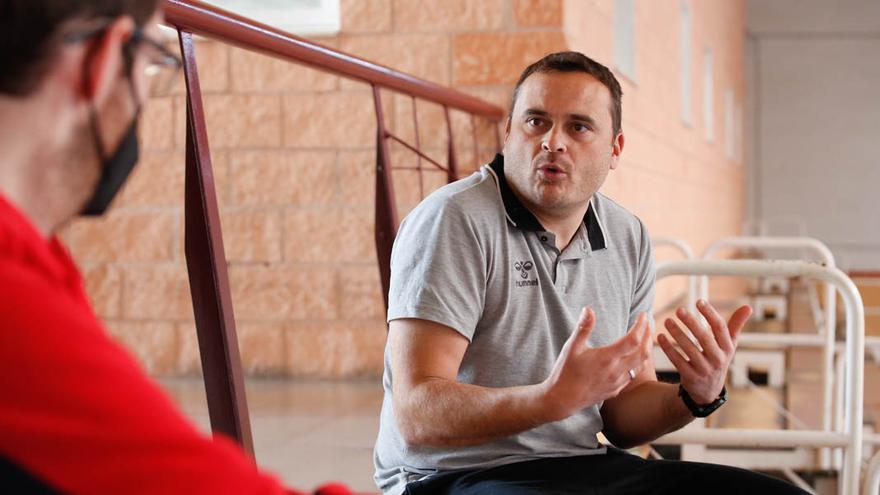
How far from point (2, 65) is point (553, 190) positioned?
1.24m

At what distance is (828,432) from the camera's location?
2.46 metres

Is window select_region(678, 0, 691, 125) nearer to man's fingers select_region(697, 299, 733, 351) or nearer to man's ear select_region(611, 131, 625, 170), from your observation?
man's ear select_region(611, 131, 625, 170)

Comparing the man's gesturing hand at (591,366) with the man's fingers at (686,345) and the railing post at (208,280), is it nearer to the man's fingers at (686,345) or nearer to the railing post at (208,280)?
the man's fingers at (686,345)

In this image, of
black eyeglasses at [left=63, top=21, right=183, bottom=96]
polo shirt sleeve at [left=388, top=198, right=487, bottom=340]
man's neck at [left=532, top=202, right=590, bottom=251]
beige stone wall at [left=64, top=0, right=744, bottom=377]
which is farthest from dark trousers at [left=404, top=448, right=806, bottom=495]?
beige stone wall at [left=64, top=0, right=744, bottom=377]

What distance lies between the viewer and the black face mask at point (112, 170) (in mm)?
723

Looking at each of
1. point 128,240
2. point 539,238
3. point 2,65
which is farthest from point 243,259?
point 2,65

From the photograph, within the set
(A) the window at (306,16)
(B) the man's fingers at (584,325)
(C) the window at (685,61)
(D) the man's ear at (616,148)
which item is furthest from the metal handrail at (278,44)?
(C) the window at (685,61)

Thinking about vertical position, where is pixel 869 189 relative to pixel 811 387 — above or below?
above

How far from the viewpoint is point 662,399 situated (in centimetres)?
185

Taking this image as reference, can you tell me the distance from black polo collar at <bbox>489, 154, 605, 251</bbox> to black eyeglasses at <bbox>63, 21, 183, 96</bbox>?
949mm

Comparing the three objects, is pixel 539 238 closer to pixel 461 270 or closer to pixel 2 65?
pixel 461 270

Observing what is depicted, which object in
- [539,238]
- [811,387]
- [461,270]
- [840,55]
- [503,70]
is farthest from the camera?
[840,55]

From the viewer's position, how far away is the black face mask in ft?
2.37

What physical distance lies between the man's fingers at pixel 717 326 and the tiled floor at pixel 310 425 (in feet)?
4.31
